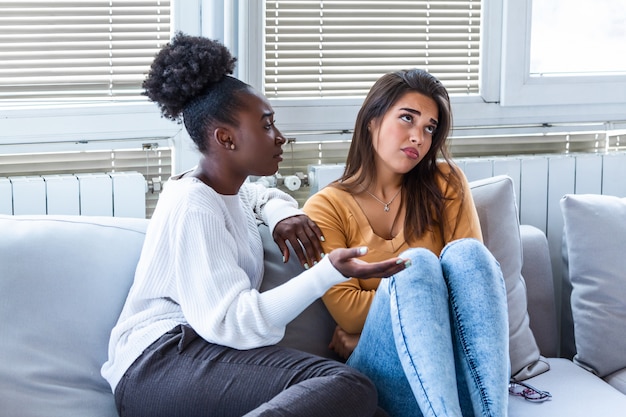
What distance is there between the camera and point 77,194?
7.25ft


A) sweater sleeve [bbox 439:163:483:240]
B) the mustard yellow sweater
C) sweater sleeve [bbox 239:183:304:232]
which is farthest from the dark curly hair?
sweater sleeve [bbox 439:163:483:240]

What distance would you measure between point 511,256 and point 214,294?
84cm

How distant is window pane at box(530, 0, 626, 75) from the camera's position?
266cm

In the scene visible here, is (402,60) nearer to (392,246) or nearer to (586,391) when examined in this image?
(392,246)

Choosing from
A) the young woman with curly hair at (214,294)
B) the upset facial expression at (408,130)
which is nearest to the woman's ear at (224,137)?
the young woman with curly hair at (214,294)

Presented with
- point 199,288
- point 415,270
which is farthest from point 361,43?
point 199,288

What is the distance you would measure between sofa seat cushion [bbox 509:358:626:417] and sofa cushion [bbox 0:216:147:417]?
887 millimetres

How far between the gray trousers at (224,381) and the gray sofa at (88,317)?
0.52ft

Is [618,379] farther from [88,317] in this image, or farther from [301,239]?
[88,317]

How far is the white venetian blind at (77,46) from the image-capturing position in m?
2.21

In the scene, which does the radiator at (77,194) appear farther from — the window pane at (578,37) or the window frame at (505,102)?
the window pane at (578,37)

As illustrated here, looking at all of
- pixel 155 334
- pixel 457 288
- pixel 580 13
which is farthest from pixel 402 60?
pixel 155 334

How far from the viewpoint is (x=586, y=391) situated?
1970 millimetres

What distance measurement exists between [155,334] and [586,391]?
99 centimetres
